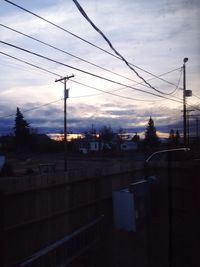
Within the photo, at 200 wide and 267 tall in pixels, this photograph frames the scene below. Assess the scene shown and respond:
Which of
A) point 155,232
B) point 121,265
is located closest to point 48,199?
point 121,265

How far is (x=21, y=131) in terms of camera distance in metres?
74.4

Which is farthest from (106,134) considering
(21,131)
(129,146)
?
(21,131)

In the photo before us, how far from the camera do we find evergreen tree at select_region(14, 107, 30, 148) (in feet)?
242

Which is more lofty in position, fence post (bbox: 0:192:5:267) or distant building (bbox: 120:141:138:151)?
distant building (bbox: 120:141:138:151)

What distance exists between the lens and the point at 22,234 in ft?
17.7

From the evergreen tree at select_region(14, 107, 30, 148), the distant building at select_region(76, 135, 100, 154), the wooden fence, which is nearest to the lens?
the wooden fence

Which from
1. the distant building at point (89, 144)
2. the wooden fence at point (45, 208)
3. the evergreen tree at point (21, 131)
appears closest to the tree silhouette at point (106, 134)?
the distant building at point (89, 144)

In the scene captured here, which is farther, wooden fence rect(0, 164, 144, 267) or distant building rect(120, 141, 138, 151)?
distant building rect(120, 141, 138, 151)

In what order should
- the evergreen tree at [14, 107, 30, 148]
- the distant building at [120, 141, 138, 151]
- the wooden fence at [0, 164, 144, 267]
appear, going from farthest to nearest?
1. the distant building at [120, 141, 138, 151]
2. the evergreen tree at [14, 107, 30, 148]
3. the wooden fence at [0, 164, 144, 267]

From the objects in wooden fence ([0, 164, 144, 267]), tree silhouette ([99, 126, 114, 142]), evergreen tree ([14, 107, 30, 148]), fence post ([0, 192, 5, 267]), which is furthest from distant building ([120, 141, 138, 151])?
fence post ([0, 192, 5, 267])

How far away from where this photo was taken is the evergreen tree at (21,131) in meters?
73.6

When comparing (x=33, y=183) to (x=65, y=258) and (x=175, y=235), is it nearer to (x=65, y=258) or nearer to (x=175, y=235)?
(x=65, y=258)

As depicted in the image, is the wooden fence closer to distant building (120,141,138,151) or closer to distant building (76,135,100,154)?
distant building (76,135,100,154)

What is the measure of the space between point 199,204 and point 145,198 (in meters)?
1.53
